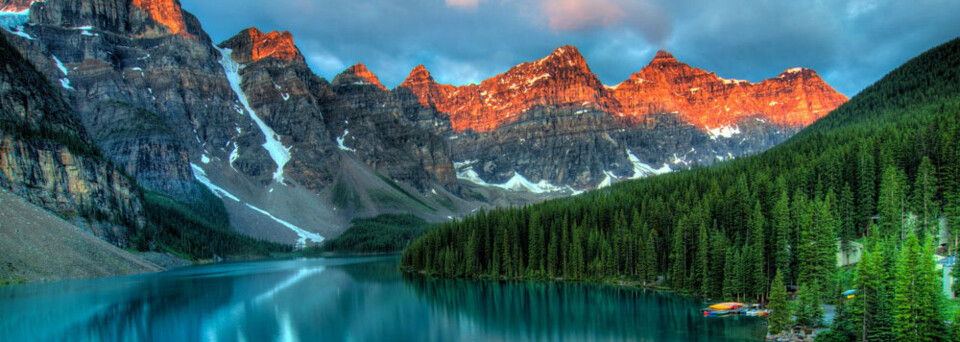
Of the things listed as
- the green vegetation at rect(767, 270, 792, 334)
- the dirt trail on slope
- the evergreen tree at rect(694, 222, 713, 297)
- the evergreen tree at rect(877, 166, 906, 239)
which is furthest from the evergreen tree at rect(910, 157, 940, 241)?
the dirt trail on slope

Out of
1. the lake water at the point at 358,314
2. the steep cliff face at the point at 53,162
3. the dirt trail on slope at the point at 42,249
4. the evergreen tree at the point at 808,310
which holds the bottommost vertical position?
the lake water at the point at 358,314

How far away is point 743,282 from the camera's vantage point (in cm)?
6366

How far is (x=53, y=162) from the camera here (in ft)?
408

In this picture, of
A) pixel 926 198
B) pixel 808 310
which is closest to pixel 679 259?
pixel 926 198

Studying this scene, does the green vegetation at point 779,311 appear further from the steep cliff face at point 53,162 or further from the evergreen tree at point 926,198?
the steep cliff face at point 53,162

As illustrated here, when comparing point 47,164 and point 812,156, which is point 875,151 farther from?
point 47,164

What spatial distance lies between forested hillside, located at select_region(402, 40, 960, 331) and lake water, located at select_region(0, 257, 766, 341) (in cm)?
602

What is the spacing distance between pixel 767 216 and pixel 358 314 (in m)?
47.7

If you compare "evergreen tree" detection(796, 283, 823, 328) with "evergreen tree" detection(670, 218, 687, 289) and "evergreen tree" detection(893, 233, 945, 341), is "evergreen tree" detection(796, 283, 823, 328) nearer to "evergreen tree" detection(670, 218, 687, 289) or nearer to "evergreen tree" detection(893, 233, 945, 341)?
"evergreen tree" detection(893, 233, 945, 341)

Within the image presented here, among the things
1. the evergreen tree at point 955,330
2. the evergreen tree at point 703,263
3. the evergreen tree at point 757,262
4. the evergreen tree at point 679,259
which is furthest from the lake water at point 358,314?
the evergreen tree at point 955,330

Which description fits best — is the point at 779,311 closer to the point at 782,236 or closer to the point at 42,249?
the point at 782,236

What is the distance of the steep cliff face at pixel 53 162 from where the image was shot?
11575 centimetres

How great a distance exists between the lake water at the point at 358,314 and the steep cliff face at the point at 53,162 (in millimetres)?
33203

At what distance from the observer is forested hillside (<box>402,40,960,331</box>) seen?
63.0 metres
